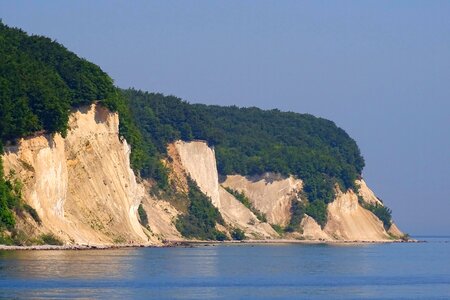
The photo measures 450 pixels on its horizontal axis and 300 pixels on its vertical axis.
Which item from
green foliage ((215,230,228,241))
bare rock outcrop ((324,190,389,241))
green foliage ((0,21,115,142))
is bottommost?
green foliage ((215,230,228,241))

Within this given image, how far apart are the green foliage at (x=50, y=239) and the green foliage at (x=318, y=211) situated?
3448 inches

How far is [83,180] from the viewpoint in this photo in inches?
4491

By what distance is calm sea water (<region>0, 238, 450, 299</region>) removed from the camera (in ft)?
217

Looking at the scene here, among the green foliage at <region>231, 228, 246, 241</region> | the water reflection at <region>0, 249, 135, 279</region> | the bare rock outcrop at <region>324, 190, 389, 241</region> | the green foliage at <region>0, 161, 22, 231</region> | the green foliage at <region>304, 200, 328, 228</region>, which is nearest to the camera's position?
the water reflection at <region>0, 249, 135, 279</region>

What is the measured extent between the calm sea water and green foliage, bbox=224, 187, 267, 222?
6864 centimetres

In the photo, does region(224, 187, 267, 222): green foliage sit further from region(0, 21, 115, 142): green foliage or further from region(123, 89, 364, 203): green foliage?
region(0, 21, 115, 142): green foliage

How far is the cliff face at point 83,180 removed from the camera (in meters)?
102

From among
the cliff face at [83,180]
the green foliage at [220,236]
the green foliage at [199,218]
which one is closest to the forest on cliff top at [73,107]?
the cliff face at [83,180]

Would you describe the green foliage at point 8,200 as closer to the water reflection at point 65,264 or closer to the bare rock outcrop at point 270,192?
the water reflection at point 65,264

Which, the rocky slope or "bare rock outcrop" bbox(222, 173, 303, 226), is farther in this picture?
"bare rock outcrop" bbox(222, 173, 303, 226)

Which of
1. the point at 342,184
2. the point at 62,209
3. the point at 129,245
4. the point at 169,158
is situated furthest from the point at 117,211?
the point at 342,184

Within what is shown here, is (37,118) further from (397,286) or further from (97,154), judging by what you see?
(397,286)

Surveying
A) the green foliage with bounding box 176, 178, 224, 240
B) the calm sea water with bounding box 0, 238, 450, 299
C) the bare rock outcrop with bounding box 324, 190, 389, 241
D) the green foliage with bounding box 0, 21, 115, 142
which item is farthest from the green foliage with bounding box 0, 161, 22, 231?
the bare rock outcrop with bounding box 324, 190, 389, 241

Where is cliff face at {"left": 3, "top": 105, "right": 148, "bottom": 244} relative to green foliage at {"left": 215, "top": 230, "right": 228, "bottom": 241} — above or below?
above
